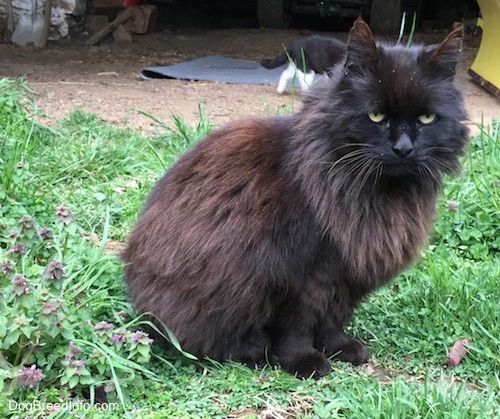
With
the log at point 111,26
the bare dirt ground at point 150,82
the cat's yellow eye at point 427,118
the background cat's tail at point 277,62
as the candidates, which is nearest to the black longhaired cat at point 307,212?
the cat's yellow eye at point 427,118

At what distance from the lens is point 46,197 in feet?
10.5

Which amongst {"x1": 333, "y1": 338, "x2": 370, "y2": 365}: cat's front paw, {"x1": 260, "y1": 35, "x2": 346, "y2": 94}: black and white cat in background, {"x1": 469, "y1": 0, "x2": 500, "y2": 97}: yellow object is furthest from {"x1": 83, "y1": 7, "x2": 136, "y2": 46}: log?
{"x1": 333, "y1": 338, "x2": 370, "y2": 365}: cat's front paw

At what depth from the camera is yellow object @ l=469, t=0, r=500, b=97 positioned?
18.1 feet

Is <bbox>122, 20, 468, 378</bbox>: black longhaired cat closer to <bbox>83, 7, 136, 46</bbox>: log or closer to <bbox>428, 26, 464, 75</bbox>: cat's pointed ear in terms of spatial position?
<bbox>428, 26, 464, 75</bbox>: cat's pointed ear

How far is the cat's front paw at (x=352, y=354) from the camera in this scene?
244cm

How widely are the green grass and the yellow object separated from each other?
2.12m

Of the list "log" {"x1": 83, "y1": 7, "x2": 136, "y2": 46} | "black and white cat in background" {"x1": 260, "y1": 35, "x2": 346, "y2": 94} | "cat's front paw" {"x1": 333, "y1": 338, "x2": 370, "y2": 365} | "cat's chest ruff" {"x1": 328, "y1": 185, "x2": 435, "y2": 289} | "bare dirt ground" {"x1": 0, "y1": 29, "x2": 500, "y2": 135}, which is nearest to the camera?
"cat's chest ruff" {"x1": 328, "y1": 185, "x2": 435, "y2": 289}

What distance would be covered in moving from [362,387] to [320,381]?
0.17 metres

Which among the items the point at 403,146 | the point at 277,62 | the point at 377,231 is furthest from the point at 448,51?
the point at 277,62

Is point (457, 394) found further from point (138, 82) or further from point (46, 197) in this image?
point (138, 82)

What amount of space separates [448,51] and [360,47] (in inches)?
11.2

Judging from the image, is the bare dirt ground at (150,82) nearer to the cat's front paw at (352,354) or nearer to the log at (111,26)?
the log at (111,26)

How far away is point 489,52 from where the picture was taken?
18.8 feet

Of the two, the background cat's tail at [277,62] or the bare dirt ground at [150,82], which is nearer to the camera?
the bare dirt ground at [150,82]
